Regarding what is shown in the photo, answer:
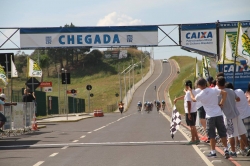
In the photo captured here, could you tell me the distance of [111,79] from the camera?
151125 mm

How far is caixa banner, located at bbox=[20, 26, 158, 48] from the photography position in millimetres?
25250

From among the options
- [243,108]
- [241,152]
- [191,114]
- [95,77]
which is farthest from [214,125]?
[95,77]

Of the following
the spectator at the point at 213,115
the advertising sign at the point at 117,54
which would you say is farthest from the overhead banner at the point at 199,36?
the advertising sign at the point at 117,54

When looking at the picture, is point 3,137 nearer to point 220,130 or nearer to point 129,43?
point 129,43

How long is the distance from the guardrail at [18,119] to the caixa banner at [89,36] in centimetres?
280

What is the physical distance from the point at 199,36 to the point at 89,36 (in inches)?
189

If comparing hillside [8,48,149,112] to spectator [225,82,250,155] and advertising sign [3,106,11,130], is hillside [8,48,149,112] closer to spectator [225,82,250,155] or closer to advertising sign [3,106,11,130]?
advertising sign [3,106,11,130]

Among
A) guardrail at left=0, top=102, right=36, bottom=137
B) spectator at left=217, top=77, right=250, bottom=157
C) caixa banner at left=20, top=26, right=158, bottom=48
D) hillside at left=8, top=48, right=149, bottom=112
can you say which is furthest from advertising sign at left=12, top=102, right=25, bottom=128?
hillside at left=8, top=48, right=149, bottom=112

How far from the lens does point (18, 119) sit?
83.8 ft

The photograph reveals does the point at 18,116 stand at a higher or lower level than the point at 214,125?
lower

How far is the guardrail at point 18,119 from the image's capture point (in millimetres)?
24422

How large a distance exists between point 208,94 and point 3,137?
1200cm

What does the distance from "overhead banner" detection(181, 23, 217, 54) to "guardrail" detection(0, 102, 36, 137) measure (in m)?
7.67

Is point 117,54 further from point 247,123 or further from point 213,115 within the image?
point 213,115
